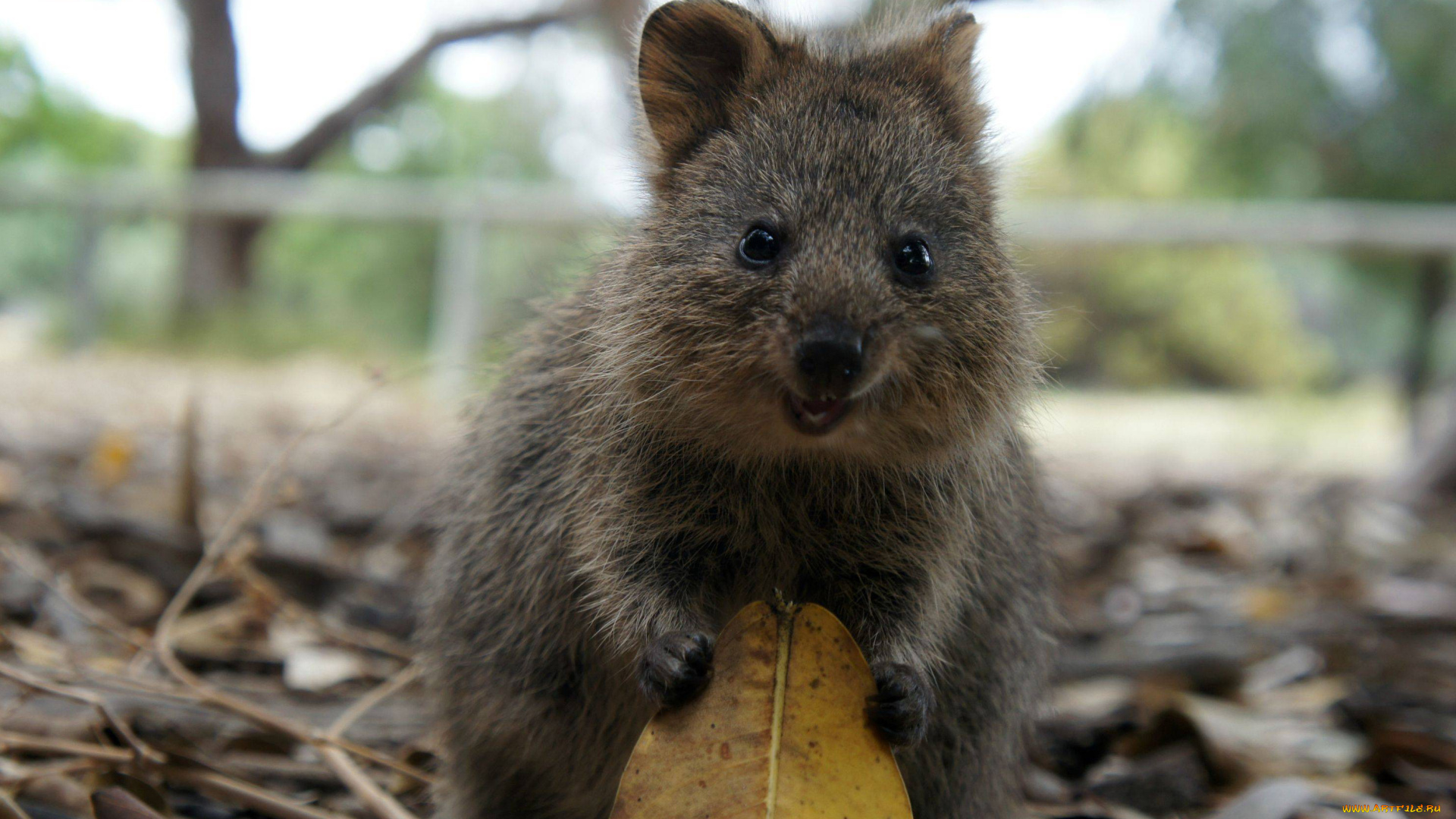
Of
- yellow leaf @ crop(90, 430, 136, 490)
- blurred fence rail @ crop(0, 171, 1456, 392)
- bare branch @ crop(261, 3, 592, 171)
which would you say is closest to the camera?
yellow leaf @ crop(90, 430, 136, 490)

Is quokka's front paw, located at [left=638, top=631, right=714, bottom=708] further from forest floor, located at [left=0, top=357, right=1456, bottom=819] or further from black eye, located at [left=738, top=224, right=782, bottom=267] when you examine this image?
forest floor, located at [left=0, top=357, right=1456, bottom=819]

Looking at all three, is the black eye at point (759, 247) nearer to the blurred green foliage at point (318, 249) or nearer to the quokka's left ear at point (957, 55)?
the quokka's left ear at point (957, 55)

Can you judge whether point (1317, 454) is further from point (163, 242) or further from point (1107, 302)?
point (163, 242)

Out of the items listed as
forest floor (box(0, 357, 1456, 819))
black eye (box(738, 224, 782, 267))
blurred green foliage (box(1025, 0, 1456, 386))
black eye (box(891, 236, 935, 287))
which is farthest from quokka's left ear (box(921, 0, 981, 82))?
blurred green foliage (box(1025, 0, 1456, 386))

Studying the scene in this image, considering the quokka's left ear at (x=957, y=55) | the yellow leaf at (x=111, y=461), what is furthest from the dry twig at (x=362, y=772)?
the yellow leaf at (x=111, y=461)

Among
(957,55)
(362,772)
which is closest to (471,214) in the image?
(362,772)

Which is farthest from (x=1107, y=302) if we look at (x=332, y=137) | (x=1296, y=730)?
(x=332, y=137)

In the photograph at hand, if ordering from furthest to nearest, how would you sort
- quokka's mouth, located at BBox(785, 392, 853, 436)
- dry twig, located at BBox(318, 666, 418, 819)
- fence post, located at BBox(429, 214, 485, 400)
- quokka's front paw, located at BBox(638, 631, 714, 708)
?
fence post, located at BBox(429, 214, 485, 400), dry twig, located at BBox(318, 666, 418, 819), quokka's mouth, located at BBox(785, 392, 853, 436), quokka's front paw, located at BBox(638, 631, 714, 708)

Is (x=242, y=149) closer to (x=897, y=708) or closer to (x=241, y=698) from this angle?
(x=241, y=698)
